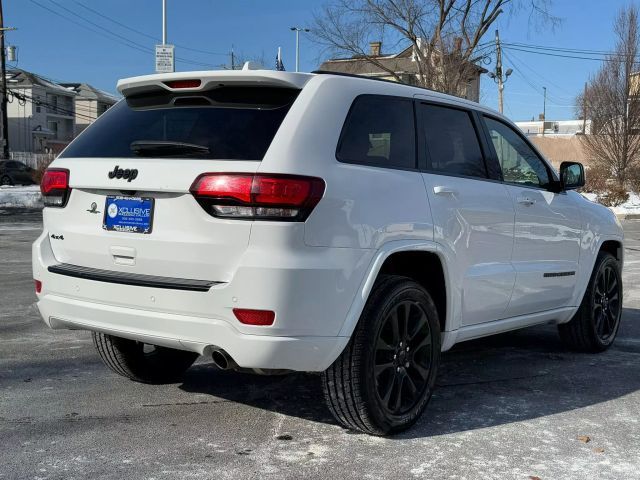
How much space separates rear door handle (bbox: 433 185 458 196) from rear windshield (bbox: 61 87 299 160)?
0.98 m

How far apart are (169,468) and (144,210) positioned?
1212 mm

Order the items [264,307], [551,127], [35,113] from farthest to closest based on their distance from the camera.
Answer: [551,127], [35,113], [264,307]

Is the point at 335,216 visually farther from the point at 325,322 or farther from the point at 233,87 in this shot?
the point at 233,87

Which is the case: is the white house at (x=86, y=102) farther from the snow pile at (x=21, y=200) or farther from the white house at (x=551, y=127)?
the snow pile at (x=21, y=200)

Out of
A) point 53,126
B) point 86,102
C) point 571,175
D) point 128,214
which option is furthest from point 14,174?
point 86,102

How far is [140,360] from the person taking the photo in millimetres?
4680

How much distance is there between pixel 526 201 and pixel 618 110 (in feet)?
86.9

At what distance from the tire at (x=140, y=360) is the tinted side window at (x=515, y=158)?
2479 mm

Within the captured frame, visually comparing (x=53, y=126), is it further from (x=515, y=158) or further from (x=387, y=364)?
(x=387, y=364)

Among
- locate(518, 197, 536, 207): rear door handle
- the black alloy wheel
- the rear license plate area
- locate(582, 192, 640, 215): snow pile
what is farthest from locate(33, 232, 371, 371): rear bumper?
locate(582, 192, 640, 215): snow pile

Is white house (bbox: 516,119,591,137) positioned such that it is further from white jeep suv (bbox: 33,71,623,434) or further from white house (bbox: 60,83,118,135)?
white jeep suv (bbox: 33,71,623,434)

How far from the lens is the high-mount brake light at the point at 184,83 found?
367cm

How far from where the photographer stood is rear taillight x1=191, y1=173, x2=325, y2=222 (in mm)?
3205

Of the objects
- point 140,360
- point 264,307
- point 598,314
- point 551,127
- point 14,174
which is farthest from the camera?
point 551,127
